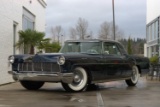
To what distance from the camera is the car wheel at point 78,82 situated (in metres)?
10.2

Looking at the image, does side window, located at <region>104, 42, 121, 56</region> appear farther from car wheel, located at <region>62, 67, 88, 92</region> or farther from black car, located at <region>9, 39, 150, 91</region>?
car wheel, located at <region>62, 67, 88, 92</region>

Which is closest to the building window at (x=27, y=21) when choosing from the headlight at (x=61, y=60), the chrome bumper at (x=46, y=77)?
the chrome bumper at (x=46, y=77)

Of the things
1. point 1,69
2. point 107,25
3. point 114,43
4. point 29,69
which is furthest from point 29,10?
point 107,25

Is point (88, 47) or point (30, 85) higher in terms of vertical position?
point (88, 47)

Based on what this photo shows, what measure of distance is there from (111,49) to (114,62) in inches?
21.0

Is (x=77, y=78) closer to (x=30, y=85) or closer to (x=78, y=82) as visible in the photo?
(x=78, y=82)

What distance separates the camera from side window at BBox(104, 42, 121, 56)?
1157 centimetres

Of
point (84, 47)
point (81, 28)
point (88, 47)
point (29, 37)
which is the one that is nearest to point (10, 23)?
point (29, 37)

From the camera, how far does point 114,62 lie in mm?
11609

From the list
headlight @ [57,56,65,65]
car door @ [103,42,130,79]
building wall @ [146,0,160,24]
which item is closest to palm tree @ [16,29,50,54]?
car door @ [103,42,130,79]

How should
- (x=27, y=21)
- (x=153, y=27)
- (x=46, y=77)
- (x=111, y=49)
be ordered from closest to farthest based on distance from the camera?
(x=46, y=77), (x=111, y=49), (x=27, y=21), (x=153, y=27)

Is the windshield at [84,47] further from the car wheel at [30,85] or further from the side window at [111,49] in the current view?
the car wheel at [30,85]

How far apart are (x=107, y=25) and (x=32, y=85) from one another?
39.3 meters

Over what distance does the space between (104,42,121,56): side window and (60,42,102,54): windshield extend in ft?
0.86
